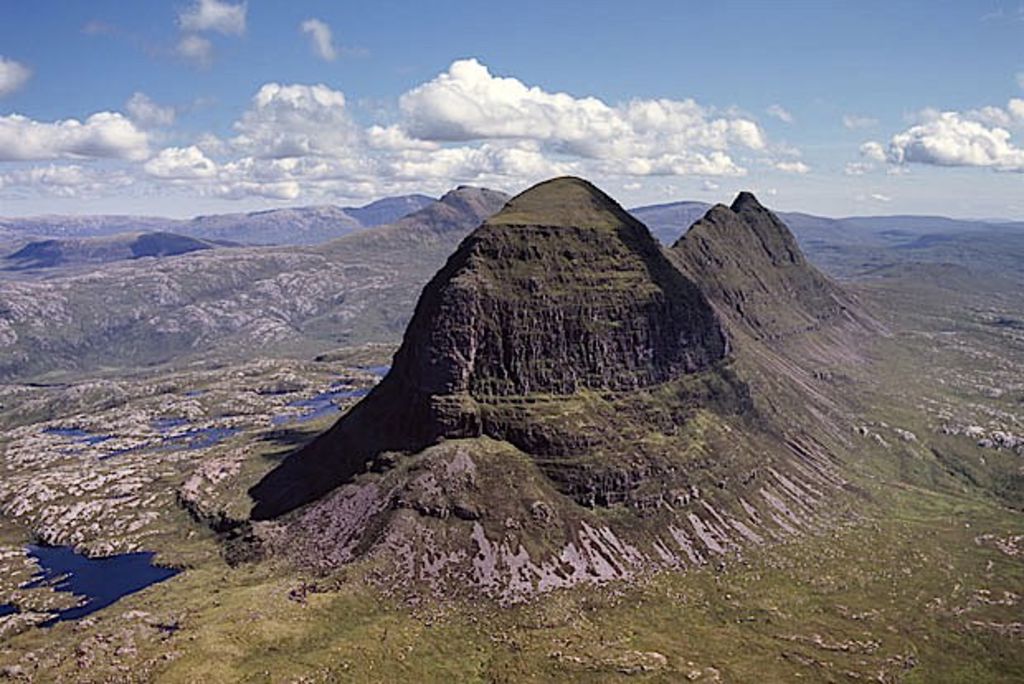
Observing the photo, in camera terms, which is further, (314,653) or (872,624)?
(872,624)

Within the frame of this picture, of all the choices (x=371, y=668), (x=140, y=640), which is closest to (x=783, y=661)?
(x=371, y=668)

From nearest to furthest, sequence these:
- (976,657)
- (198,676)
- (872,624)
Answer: (198,676), (976,657), (872,624)

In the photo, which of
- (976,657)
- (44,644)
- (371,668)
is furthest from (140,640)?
(976,657)

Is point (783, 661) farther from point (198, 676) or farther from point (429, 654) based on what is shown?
point (198, 676)

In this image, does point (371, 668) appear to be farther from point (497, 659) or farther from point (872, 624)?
point (872, 624)

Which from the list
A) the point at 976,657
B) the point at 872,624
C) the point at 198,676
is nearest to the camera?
the point at 198,676

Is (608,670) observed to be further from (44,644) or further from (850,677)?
(44,644)

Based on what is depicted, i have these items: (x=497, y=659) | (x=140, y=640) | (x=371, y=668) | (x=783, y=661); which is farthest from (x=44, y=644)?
(x=783, y=661)

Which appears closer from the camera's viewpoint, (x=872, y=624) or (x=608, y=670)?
(x=608, y=670)
